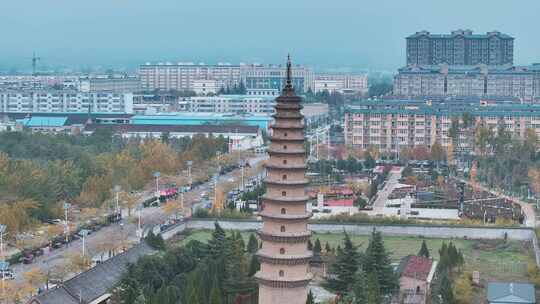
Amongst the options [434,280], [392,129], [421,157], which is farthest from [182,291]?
[392,129]

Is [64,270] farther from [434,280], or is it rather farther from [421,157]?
[421,157]

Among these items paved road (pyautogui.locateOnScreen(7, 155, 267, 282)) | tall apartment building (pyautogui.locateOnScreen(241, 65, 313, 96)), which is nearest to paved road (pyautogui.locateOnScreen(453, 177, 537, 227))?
paved road (pyautogui.locateOnScreen(7, 155, 267, 282))

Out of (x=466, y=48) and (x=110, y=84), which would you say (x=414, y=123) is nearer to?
(x=466, y=48)

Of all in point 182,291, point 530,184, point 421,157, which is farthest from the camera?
point 421,157

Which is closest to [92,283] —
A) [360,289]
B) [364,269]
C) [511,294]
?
[364,269]

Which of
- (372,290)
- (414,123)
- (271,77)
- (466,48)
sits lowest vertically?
(372,290)

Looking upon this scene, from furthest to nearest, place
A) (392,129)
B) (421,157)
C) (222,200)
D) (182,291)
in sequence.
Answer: (392,129) → (421,157) → (222,200) → (182,291)

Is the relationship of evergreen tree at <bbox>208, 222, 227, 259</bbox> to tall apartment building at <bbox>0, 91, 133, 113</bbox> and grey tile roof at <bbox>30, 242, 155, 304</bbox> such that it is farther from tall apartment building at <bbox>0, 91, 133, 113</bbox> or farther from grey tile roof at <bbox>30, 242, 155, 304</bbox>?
tall apartment building at <bbox>0, 91, 133, 113</bbox>
